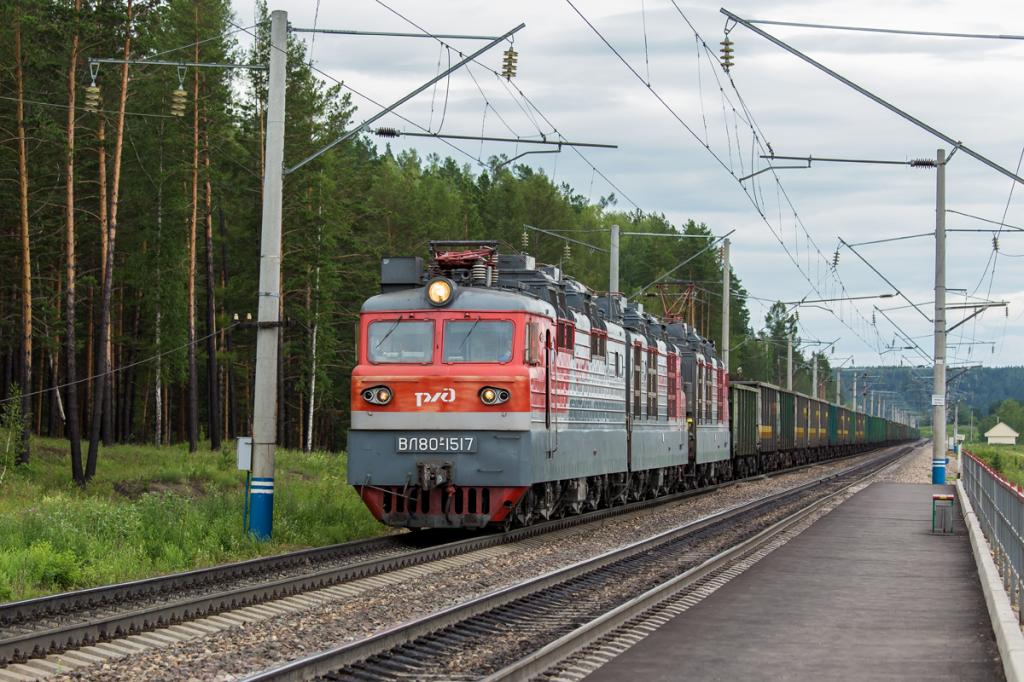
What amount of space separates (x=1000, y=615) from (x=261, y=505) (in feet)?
35.0

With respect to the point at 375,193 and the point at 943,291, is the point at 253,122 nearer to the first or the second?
the point at 375,193

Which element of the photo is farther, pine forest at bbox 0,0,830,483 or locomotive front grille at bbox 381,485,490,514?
pine forest at bbox 0,0,830,483

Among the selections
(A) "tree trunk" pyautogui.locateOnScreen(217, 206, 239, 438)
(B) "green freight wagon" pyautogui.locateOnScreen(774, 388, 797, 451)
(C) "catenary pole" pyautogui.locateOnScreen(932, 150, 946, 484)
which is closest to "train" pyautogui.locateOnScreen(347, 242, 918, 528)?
(C) "catenary pole" pyautogui.locateOnScreen(932, 150, 946, 484)

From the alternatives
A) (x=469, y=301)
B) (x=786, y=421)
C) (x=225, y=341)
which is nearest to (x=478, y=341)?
(x=469, y=301)

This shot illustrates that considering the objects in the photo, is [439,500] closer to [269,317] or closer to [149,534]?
[269,317]

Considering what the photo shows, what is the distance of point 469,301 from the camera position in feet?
65.1

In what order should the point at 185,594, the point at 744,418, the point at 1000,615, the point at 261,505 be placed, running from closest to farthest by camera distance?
the point at 1000,615, the point at 185,594, the point at 261,505, the point at 744,418

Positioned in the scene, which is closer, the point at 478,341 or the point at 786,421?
the point at 478,341

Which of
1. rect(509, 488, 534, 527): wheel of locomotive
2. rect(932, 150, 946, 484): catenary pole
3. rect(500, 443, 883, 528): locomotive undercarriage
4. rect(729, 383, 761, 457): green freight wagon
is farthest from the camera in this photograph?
rect(729, 383, 761, 457): green freight wagon

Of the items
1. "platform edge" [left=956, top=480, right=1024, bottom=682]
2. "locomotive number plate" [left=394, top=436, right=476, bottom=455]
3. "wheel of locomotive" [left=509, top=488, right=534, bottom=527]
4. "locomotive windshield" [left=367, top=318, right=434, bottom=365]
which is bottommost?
"platform edge" [left=956, top=480, right=1024, bottom=682]

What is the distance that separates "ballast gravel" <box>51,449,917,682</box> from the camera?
32.8 ft

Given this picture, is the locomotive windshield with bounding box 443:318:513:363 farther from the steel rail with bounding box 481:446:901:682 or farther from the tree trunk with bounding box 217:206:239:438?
the tree trunk with bounding box 217:206:239:438

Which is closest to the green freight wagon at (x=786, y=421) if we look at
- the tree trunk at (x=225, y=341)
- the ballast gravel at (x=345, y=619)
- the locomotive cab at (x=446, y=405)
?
the tree trunk at (x=225, y=341)

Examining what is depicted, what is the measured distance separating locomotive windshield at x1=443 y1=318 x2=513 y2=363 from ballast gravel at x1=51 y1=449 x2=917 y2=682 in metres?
2.74
